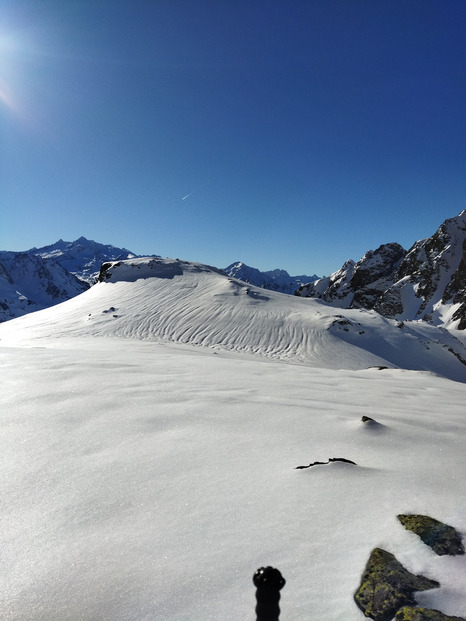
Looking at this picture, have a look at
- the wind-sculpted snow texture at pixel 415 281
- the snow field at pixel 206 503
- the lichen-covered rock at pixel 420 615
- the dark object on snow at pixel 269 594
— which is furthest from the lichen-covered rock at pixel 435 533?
the wind-sculpted snow texture at pixel 415 281

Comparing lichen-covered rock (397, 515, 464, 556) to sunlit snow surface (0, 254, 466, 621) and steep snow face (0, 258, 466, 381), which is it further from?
steep snow face (0, 258, 466, 381)

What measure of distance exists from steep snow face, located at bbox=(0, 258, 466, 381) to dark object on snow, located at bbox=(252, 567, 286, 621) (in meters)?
23.1

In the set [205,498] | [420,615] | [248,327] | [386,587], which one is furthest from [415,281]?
[420,615]

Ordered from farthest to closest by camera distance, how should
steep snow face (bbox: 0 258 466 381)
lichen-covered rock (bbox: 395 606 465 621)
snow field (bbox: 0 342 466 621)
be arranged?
steep snow face (bbox: 0 258 466 381)
snow field (bbox: 0 342 466 621)
lichen-covered rock (bbox: 395 606 465 621)

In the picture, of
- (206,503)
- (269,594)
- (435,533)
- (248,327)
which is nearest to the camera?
(269,594)

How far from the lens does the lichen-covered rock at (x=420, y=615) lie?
160cm

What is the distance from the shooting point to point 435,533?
221 cm

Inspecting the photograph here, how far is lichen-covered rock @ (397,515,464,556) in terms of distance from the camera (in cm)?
209

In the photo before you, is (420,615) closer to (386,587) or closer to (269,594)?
(386,587)

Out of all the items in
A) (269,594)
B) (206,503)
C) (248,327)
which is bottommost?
A: (206,503)

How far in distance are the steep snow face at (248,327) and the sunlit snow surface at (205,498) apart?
761 inches

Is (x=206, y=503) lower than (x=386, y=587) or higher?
lower

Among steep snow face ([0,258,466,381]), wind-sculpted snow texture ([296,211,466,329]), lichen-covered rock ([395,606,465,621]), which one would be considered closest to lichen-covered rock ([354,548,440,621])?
lichen-covered rock ([395,606,465,621])

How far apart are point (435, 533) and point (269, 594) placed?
167 centimetres
